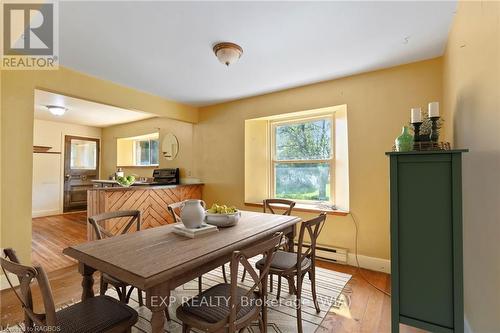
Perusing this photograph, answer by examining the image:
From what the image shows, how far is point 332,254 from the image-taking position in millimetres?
3084

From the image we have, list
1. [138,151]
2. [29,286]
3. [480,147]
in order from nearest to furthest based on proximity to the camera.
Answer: [29,286], [480,147], [138,151]

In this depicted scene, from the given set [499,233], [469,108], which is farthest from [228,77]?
[499,233]

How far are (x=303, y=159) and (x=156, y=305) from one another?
298 cm

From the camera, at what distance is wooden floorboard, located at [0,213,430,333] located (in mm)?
1837

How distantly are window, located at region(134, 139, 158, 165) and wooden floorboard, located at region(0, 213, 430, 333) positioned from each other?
8.65 feet

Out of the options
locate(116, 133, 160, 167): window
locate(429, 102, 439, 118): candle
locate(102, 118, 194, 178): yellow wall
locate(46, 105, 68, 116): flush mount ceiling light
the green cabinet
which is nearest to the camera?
the green cabinet

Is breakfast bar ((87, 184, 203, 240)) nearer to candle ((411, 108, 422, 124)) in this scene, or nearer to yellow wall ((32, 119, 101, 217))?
candle ((411, 108, 422, 124))

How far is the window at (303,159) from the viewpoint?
3.46 metres

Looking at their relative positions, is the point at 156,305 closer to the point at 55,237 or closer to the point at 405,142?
the point at 405,142

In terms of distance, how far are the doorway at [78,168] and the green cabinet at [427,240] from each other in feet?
24.7

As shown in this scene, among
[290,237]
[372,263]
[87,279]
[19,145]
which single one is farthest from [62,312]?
[372,263]

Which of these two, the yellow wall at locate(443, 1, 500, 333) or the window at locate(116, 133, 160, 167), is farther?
the window at locate(116, 133, 160, 167)

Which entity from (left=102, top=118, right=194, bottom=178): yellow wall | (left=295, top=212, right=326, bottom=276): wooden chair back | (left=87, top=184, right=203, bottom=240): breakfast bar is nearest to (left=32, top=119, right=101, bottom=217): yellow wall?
(left=102, top=118, right=194, bottom=178): yellow wall

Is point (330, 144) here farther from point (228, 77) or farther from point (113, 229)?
point (113, 229)
